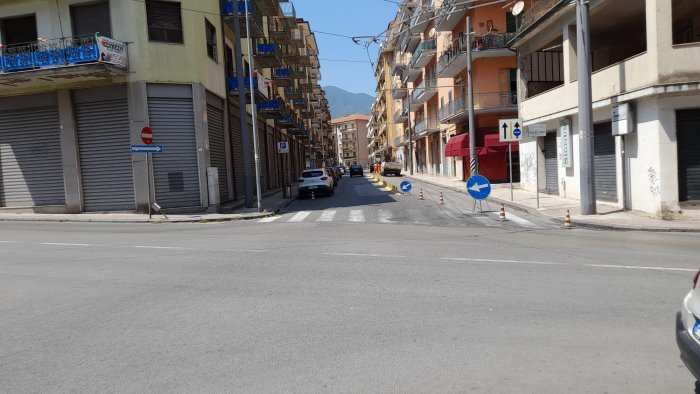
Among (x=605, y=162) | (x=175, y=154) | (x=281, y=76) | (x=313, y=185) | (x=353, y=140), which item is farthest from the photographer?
(x=353, y=140)

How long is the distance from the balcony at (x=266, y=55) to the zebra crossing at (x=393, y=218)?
14.4 metres

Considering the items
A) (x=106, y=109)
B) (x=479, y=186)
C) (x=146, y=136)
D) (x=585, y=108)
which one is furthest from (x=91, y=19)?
(x=585, y=108)

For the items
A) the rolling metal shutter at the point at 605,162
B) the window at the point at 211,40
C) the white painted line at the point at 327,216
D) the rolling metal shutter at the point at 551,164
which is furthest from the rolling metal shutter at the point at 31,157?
the rolling metal shutter at the point at 551,164

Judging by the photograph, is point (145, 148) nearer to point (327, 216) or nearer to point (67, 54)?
point (67, 54)

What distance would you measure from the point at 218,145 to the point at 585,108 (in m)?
15.1

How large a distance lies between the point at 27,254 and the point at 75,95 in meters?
11.2

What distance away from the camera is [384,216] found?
16.7m

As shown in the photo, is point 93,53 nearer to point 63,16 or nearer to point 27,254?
point 63,16

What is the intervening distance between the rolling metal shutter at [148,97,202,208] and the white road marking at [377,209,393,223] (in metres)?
7.46

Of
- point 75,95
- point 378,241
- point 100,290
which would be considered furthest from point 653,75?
point 75,95

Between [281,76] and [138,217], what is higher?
[281,76]

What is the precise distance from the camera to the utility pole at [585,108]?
14438mm

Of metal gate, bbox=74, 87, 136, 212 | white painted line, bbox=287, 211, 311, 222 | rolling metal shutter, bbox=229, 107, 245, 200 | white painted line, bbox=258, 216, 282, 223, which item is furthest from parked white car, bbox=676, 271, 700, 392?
rolling metal shutter, bbox=229, 107, 245, 200

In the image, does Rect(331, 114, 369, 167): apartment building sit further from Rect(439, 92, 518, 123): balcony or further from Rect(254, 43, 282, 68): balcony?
Rect(439, 92, 518, 123): balcony
